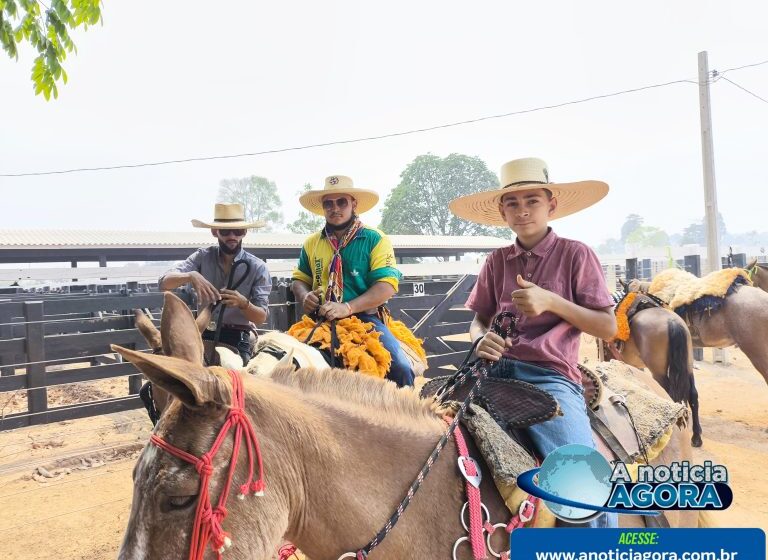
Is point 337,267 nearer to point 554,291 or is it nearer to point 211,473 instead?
point 554,291

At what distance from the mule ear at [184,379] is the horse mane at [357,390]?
1.16ft

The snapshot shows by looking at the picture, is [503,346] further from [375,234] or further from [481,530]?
[375,234]

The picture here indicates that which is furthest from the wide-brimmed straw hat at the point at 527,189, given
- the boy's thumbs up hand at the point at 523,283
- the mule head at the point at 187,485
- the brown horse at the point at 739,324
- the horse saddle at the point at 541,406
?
the brown horse at the point at 739,324

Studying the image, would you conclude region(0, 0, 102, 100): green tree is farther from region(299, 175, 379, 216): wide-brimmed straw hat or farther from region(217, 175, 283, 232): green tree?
region(217, 175, 283, 232): green tree

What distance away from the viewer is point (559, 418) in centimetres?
184

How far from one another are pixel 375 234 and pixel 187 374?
99.7 inches

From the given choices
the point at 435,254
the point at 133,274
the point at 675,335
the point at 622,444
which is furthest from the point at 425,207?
the point at 622,444

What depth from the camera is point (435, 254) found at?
2992 centimetres

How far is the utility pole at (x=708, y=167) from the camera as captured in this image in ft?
33.1

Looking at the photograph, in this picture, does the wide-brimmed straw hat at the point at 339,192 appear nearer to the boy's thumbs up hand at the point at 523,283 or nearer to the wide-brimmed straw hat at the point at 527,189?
the wide-brimmed straw hat at the point at 527,189

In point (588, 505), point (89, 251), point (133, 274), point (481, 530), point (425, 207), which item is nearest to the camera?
point (481, 530)

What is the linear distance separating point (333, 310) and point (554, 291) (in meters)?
1.44

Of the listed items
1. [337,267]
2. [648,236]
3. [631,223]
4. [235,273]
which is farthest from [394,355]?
[631,223]

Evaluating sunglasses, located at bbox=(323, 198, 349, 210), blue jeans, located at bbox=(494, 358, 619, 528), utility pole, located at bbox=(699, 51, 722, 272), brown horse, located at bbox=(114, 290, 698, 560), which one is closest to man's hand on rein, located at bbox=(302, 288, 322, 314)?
sunglasses, located at bbox=(323, 198, 349, 210)
